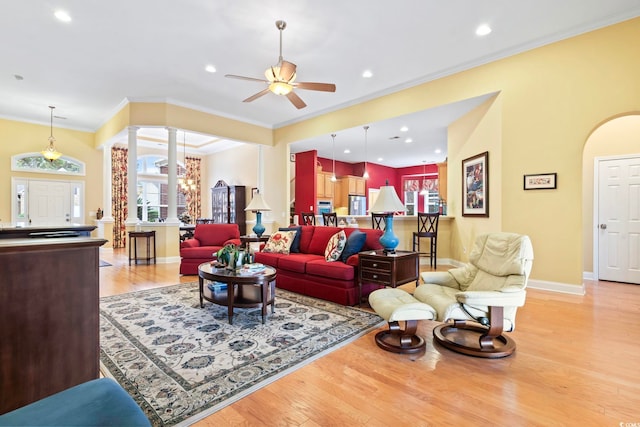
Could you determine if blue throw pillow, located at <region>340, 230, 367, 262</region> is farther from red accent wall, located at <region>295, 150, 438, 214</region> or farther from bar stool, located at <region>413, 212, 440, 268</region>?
red accent wall, located at <region>295, 150, 438, 214</region>

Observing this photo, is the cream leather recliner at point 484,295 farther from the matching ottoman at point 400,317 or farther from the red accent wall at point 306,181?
the red accent wall at point 306,181

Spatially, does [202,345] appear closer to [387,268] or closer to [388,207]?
[387,268]

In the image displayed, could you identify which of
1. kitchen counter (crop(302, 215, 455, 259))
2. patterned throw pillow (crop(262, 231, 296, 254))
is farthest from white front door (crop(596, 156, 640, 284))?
patterned throw pillow (crop(262, 231, 296, 254))

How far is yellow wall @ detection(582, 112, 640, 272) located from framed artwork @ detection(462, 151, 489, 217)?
1.39 meters

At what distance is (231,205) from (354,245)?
6.19 m

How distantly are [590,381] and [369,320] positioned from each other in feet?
5.70

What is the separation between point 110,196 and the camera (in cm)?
877

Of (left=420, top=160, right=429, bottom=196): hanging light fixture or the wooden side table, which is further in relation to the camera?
(left=420, top=160, right=429, bottom=196): hanging light fixture

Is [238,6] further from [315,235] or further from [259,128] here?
[259,128]

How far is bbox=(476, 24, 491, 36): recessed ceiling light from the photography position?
391cm

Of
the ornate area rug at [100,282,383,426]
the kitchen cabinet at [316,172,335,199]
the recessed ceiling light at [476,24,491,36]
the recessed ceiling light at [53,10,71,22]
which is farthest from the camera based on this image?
the kitchen cabinet at [316,172,335,199]

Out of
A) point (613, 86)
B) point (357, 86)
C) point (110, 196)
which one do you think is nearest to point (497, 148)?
point (613, 86)

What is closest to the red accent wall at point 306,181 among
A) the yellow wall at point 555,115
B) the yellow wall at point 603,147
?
the yellow wall at point 555,115

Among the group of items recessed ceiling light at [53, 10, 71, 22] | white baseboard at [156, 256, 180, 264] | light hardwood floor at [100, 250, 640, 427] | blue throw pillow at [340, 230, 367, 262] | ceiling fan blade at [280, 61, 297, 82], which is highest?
recessed ceiling light at [53, 10, 71, 22]
